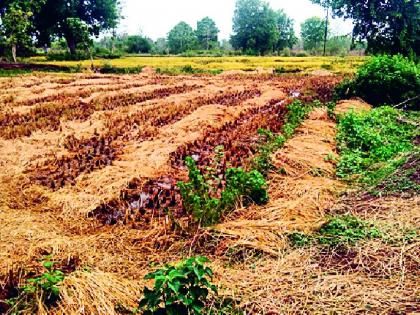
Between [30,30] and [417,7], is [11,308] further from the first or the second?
[30,30]

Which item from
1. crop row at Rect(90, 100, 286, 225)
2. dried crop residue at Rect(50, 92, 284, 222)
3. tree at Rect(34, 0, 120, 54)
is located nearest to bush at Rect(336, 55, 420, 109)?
crop row at Rect(90, 100, 286, 225)

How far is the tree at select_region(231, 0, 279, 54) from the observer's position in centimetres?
5309

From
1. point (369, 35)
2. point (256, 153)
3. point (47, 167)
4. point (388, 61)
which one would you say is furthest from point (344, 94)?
point (47, 167)

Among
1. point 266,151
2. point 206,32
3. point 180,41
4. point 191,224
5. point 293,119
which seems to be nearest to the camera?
point 191,224

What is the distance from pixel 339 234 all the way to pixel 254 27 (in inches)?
2144

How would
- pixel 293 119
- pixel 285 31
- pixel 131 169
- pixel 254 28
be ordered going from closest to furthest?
pixel 131 169 → pixel 293 119 → pixel 254 28 → pixel 285 31

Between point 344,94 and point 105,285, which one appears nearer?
point 105,285

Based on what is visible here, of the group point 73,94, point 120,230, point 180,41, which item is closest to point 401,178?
point 120,230

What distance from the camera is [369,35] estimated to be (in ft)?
54.4

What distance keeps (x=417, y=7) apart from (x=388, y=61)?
609cm

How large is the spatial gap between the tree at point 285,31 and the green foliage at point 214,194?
57.7 m

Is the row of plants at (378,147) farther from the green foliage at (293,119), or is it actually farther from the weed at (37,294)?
the weed at (37,294)

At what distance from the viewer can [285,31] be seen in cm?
6069

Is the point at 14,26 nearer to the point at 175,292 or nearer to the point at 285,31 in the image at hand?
the point at 175,292
